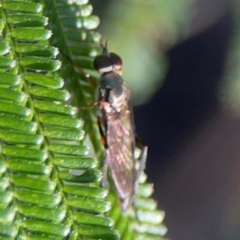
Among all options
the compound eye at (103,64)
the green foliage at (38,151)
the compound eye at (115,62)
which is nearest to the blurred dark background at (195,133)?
the compound eye at (115,62)

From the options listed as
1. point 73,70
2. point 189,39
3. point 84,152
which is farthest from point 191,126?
point 84,152

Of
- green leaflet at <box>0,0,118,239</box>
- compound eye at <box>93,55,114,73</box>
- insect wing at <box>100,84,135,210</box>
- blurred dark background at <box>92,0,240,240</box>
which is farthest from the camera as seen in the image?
blurred dark background at <box>92,0,240,240</box>

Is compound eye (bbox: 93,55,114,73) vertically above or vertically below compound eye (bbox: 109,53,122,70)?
above

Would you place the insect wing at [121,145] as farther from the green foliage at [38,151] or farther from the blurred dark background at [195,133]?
the blurred dark background at [195,133]

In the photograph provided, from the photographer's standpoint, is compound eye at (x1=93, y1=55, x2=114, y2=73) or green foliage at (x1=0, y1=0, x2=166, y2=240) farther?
compound eye at (x1=93, y1=55, x2=114, y2=73)

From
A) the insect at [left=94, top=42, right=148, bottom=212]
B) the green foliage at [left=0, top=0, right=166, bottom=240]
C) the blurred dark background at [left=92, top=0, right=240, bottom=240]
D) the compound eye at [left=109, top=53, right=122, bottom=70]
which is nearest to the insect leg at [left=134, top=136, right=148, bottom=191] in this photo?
the insect at [left=94, top=42, right=148, bottom=212]

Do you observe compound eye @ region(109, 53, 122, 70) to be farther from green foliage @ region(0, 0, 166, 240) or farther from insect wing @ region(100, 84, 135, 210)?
green foliage @ region(0, 0, 166, 240)

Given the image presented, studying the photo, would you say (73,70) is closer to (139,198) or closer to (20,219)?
(139,198)

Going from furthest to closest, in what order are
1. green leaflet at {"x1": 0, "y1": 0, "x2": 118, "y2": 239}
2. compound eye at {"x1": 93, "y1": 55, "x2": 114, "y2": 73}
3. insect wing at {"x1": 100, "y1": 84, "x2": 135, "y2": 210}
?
compound eye at {"x1": 93, "y1": 55, "x2": 114, "y2": 73} < insect wing at {"x1": 100, "y1": 84, "x2": 135, "y2": 210} < green leaflet at {"x1": 0, "y1": 0, "x2": 118, "y2": 239}

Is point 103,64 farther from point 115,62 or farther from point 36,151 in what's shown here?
point 36,151
